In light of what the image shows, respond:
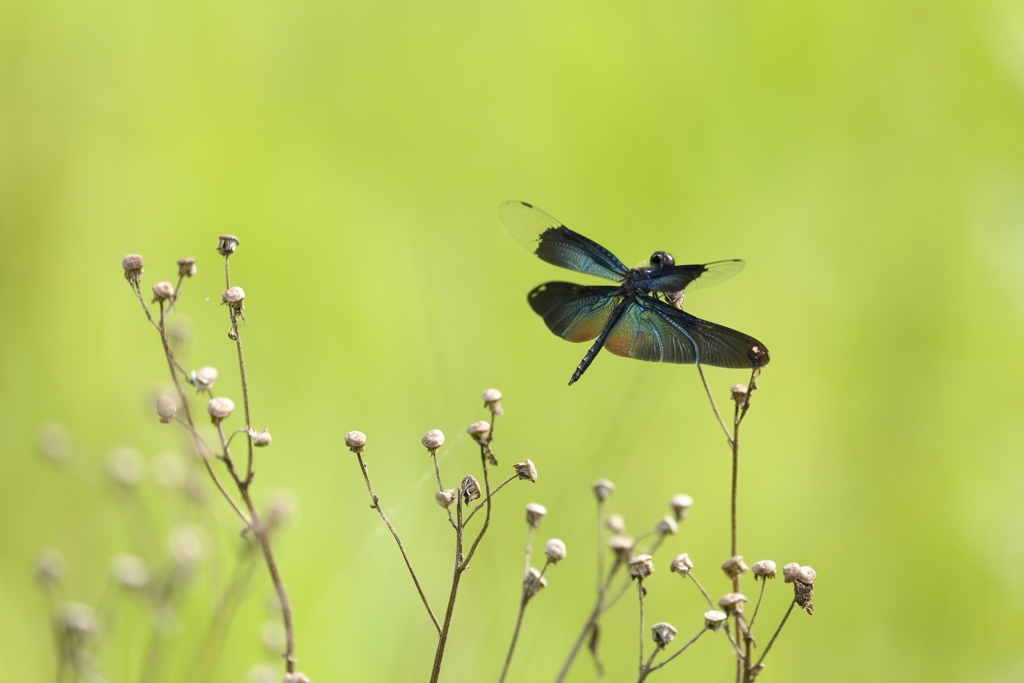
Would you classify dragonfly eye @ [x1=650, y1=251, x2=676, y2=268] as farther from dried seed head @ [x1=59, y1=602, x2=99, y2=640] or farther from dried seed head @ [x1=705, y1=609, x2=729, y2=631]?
dried seed head @ [x1=59, y1=602, x2=99, y2=640]

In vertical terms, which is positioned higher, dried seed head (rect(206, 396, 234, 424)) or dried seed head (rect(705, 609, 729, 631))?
dried seed head (rect(206, 396, 234, 424))

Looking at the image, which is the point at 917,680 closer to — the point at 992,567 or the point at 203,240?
the point at 992,567

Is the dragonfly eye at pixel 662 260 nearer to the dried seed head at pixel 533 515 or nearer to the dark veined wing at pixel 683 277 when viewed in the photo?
the dark veined wing at pixel 683 277

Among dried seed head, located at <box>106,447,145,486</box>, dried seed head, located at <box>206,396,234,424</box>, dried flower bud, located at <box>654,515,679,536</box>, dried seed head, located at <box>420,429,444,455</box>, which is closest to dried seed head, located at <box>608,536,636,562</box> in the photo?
dried flower bud, located at <box>654,515,679,536</box>

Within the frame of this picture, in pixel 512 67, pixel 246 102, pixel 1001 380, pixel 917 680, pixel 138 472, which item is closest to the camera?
pixel 138 472

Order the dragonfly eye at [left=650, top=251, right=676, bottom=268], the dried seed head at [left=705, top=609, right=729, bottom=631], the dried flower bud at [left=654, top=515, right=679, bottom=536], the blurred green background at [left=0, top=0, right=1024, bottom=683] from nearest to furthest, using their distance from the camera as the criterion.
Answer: the dried seed head at [left=705, top=609, right=729, bottom=631] < the dried flower bud at [left=654, top=515, right=679, bottom=536] < the dragonfly eye at [left=650, top=251, right=676, bottom=268] < the blurred green background at [left=0, top=0, right=1024, bottom=683]

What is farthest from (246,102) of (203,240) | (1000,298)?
(1000,298)

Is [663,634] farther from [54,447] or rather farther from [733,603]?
[54,447]
